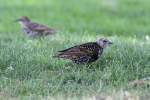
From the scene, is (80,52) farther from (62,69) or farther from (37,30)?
(37,30)

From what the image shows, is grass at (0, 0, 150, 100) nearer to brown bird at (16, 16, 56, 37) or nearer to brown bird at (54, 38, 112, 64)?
brown bird at (54, 38, 112, 64)

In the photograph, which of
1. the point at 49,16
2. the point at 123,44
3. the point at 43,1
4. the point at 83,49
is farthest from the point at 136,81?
the point at 43,1

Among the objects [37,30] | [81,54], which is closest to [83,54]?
[81,54]

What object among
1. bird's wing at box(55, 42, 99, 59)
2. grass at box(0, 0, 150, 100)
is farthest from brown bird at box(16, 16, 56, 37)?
bird's wing at box(55, 42, 99, 59)

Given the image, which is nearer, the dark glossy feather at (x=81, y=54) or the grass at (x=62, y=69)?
the grass at (x=62, y=69)

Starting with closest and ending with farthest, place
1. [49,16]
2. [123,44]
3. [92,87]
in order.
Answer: [92,87] → [123,44] → [49,16]

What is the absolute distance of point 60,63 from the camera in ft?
36.6

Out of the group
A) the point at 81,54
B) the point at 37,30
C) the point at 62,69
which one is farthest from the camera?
the point at 37,30

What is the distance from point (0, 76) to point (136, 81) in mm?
2176

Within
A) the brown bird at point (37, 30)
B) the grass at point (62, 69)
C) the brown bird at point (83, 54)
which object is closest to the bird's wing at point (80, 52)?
the brown bird at point (83, 54)

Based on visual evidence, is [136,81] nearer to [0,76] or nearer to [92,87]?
[92,87]

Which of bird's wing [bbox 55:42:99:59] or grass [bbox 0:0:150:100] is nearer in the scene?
grass [bbox 0:0:150:100]

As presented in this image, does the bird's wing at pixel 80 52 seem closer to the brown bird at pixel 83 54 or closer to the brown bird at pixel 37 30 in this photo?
the brown bird at pixel 83 54

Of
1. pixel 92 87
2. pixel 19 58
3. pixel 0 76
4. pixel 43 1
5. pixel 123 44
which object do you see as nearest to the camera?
pixel 92 87
